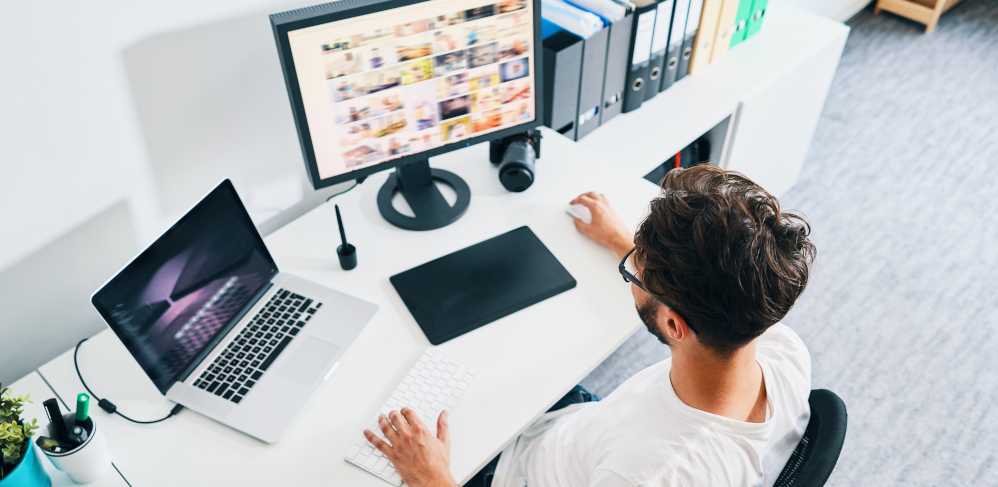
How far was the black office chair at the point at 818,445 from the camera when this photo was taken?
2.96 ft

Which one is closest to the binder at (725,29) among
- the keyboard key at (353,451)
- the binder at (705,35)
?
the binder at (705,35)

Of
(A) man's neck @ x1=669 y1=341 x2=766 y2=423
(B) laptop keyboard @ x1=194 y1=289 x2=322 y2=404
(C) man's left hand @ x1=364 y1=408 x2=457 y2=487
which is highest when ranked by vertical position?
(A) man's neck @ x1=669 y1=341 x2=766 y2=423

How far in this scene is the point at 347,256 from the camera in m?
1.40

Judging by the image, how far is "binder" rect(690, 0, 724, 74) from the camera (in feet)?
6.55

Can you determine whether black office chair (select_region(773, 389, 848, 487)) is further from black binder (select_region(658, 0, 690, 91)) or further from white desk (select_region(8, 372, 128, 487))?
black binder (select_region(658, 0, 690, 91))

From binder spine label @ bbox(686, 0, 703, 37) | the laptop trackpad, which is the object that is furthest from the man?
binder spine label @ bbox(686, 0, 703, 37)

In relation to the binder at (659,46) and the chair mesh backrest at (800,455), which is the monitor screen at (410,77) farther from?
the chair mesh backrest at (800,455)

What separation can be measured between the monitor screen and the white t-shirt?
2.19 ft

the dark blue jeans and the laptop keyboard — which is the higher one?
the laptop keyboard

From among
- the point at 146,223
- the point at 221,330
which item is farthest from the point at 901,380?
the point at 146,223

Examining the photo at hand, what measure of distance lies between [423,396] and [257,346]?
338 mm

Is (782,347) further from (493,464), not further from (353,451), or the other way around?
(353,451)

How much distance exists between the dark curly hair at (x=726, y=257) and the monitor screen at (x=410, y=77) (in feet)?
1.90

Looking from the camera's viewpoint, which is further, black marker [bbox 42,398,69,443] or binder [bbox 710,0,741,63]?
binder [bbox 710,0,741,63]
